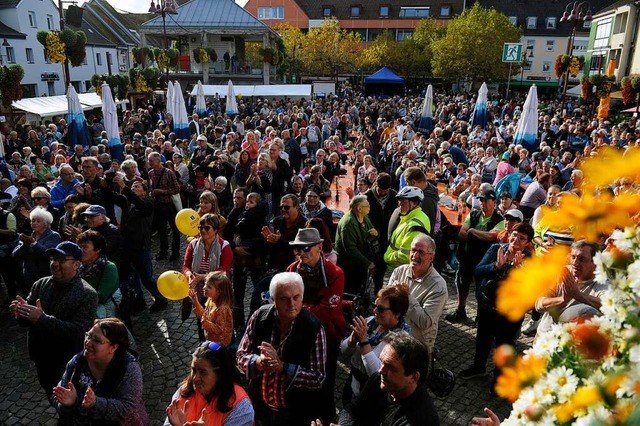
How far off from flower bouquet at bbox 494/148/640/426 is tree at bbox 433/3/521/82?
1913 inches

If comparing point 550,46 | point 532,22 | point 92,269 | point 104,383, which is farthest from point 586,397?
point 532,22

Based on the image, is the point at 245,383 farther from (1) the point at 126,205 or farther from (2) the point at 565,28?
(2) the point at 565,28

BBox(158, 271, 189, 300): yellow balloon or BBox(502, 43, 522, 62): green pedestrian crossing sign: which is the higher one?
BBox(502, 43, 522, 62): green pedestrian crossing sign

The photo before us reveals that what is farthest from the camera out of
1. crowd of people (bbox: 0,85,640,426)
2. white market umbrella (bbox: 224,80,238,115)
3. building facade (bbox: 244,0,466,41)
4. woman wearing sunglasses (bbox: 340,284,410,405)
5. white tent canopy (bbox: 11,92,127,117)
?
building facade (bbox: 244,0,466,41)

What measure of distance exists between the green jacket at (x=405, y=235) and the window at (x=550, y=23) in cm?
6252

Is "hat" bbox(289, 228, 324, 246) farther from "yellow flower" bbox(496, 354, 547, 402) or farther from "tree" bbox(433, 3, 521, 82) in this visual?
"tree" bbox(433, 3, 521, 82)

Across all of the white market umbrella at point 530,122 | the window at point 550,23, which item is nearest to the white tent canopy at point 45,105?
the white market umbrella at point 530,122

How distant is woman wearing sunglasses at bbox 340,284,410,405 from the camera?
117 inches

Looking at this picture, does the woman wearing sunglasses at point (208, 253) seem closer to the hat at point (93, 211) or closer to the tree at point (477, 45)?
the hat at point (93, 211)

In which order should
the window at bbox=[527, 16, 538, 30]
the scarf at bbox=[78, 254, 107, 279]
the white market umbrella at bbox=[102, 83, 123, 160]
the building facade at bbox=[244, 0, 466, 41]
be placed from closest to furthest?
1. the scarf at bbox=[78, 254, 107, 279]
2. the white market umbrella at bbox=[102, 83, 123, 160]
3. the window at bbox=[527, 16, 538, 30]
4. the building facade at bbox=[244, 0, 466, 41]

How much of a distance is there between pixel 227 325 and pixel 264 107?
71.3 feet

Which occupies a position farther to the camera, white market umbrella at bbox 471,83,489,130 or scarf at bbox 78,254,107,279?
white market umbrella at bbox 471,83,489,130

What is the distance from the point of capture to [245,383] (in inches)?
170

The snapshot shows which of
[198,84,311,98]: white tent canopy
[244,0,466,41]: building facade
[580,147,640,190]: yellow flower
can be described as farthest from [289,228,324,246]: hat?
[244,0,466,41]: building facade
